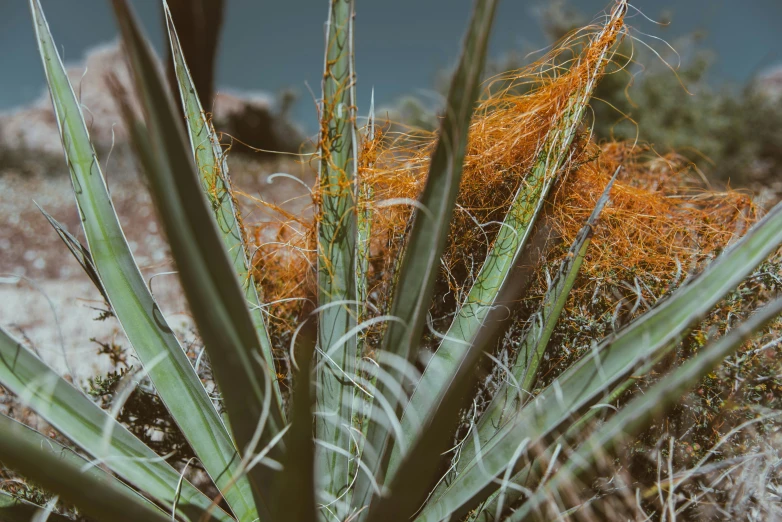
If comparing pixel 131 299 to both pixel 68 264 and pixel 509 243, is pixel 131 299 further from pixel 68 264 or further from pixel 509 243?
pixel 68 264

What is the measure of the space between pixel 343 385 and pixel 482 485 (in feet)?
1.33

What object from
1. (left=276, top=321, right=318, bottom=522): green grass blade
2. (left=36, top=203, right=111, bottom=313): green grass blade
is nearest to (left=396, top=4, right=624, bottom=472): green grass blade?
(left=276, top=321, right=318, bottom=522): green grass blade

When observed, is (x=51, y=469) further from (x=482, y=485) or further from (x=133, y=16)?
(x=482, y=485)

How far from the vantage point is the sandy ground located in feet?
10.6

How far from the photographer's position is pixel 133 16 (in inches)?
22.3

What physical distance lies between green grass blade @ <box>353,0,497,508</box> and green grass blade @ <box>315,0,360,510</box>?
0.79 ft

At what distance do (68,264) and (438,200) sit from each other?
6.35m

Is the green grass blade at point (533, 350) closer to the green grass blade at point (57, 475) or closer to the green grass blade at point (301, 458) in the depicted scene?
the green grass blade at point (301, 458)

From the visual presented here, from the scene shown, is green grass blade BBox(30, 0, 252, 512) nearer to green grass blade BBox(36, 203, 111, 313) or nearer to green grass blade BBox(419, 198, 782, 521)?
green grass blade BBox(36, 203, 111, 313)

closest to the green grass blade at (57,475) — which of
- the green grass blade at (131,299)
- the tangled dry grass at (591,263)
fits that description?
the green grass blade at (131,299)

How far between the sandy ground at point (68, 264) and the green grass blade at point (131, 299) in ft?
1.28

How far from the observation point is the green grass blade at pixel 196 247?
61 cm

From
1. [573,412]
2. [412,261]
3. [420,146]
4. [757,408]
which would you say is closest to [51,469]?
[412,261]

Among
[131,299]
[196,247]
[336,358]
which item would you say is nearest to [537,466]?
[336,358]
